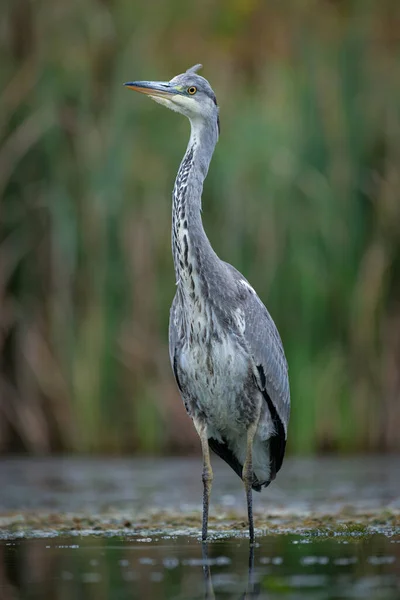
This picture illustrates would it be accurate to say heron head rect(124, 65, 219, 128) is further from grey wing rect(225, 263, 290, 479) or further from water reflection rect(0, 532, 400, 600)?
water reflection rect(0, 532, 400, 600)

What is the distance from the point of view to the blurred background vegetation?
32.1 ft

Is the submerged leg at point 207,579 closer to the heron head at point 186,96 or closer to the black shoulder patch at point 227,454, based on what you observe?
the black shoulder patch at point 227,454

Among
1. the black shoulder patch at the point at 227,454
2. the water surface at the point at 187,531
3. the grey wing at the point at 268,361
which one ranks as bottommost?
the water surface at the point at 187,531

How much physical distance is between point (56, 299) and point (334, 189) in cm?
245

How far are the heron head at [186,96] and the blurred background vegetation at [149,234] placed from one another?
295 centimetres

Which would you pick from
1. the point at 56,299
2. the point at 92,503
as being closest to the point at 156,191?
the point at 56,299

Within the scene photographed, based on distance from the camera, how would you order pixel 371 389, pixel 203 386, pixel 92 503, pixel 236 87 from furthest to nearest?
1. pixel 236 87
2. pixel 371 389
3. pixel 92 503
4. pixel 203 386

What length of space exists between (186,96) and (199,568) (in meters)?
2.86

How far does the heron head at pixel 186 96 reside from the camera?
22.5 feet

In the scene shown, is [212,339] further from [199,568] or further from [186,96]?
[199,568]

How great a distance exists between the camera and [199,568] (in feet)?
17.0

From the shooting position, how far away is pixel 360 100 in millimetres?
10062

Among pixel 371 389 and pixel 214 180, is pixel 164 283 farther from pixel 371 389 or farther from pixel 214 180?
pixel 371 389

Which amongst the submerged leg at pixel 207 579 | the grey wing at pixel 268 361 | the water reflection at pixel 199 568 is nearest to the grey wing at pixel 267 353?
the grey wing at pixel 268 361
